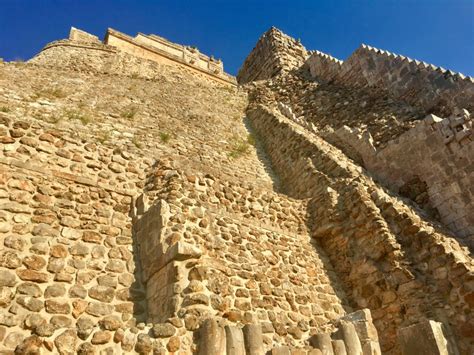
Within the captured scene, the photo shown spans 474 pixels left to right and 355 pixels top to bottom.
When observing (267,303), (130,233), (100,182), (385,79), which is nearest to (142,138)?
(100,182)

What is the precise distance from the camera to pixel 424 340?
4.47 meters

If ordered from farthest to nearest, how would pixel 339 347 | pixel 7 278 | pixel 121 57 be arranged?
A: pixel 121 57
pixel 339 347
pixel 7 278

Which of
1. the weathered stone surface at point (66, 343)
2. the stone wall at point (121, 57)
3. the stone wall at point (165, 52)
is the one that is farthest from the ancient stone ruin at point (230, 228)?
the stone wall at point (165, 52)

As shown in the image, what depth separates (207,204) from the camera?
6.45 metres

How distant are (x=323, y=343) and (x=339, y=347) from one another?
0.66 feet

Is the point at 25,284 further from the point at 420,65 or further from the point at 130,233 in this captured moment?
the point at 420,65

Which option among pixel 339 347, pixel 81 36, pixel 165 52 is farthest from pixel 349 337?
pixel 165 52

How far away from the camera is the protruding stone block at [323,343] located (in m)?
4.17

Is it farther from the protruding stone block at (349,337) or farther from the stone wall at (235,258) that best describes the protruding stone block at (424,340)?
the stone wall at (235,258)

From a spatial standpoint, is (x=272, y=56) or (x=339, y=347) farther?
(x=272, y=56)

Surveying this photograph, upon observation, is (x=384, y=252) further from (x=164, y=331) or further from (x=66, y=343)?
(x=66, y=343)

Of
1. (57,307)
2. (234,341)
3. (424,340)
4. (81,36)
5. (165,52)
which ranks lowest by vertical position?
(424,340)

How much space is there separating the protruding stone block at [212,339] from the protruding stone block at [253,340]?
27 cm

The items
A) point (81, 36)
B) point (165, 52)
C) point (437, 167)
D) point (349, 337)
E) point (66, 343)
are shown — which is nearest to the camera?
point (66, 343)
